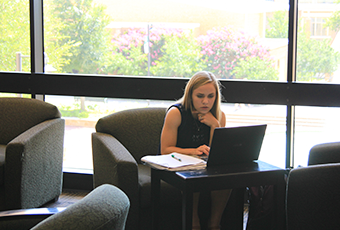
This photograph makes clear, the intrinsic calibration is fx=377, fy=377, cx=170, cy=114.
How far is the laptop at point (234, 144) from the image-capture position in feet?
6.64

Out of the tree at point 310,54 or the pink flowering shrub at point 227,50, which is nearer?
the tree at point 310,54

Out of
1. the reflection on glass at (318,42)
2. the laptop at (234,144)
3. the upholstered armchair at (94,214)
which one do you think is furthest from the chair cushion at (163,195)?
the reflection on glass at (318,42)

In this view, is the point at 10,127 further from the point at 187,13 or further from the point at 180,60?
the point at 187,13

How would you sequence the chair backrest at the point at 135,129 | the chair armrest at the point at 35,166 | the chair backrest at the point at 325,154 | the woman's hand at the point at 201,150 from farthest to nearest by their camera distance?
the chair backrest at the point at 135,129 → the chair armrest at the point at 35,166 → the chair backrest at the point at 325,154 → the woman's hand at the point at 201,150

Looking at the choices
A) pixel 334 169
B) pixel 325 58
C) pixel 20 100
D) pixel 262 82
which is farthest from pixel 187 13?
pixel 334 169

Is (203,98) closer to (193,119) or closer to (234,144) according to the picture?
(193,119)

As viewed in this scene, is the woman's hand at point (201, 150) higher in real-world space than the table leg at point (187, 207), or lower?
higher

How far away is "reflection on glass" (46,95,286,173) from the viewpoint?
3.28 m

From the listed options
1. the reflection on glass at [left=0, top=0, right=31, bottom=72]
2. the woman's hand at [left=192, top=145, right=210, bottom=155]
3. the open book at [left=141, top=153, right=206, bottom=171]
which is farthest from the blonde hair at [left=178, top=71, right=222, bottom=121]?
the reflection on glass at [left=0, top=0, right=31, bottom=72]

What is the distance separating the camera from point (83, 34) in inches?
143

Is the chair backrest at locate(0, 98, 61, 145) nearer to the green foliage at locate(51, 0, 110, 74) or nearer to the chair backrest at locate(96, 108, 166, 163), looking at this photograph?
the green foliage at locate(51, 0, 110, 74)

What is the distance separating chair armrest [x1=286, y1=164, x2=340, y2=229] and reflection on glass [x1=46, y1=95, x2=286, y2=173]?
4.58ft

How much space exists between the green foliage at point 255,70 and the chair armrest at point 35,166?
5.34 feet

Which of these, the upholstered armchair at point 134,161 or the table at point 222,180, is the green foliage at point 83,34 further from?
the table at point 222,180
